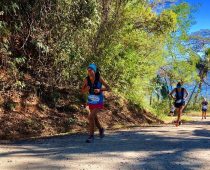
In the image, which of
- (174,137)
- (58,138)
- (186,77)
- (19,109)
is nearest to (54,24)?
(19,109)

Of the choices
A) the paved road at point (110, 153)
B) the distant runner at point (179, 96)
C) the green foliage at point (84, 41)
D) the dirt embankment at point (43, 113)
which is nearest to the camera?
the paved road at point (110, 153)

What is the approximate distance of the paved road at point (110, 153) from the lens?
743 centimetres

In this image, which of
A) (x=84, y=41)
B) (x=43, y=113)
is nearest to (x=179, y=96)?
(x=84, y=41)

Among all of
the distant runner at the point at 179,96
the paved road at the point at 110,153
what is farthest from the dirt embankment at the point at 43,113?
the distant runner at the point at 179,96

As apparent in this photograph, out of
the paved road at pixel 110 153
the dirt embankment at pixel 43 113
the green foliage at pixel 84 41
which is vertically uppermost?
the green foliage at pixel 84 41

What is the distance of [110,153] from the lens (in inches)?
337

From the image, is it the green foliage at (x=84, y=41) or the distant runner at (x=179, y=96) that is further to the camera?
the distant runner at (x=179, y=96)

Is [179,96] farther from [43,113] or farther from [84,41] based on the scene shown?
[43,113]

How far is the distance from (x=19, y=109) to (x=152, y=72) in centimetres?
806

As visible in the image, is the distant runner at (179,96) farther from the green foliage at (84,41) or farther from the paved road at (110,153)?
the paved road at (110,153)

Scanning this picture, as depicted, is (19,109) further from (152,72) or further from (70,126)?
Answer: (152,72)

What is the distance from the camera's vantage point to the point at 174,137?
1138 cm

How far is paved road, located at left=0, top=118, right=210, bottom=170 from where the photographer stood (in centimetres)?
743

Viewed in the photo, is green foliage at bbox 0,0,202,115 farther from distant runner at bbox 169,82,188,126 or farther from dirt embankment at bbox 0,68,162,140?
distant runner at bbox 169,82,188,126
